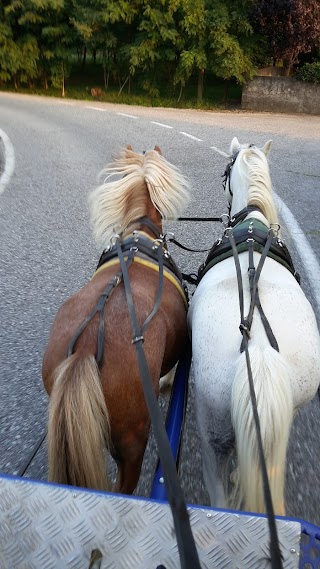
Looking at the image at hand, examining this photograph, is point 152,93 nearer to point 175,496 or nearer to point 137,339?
point 137,339

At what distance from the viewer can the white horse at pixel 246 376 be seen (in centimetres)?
202

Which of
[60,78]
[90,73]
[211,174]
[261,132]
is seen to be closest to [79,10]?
[60,78]

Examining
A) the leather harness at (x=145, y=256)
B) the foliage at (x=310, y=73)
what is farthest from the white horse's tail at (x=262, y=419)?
the foliage at (x=310, y=73)

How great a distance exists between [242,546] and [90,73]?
92.4ft

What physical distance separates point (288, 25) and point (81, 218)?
14743 mm

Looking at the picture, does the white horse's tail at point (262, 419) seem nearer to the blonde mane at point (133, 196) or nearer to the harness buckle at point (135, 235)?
the harness buckle at point (135, 235)

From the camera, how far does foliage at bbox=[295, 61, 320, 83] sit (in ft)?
62.7

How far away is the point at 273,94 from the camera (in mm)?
19750

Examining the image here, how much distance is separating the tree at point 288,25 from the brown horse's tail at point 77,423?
62.1 ft

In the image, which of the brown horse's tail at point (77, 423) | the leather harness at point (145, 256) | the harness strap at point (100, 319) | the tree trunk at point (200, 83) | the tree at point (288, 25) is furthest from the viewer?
the tree trunk at point (200, 83)

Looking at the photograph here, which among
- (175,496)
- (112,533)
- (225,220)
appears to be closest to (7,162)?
(225,220)

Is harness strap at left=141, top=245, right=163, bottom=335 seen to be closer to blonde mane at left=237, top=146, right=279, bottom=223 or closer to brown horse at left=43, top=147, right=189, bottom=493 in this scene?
brown horse at left=43, top=147, right=189, bottom=493

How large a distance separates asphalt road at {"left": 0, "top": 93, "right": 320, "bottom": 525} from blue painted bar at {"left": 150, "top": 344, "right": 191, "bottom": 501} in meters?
0.64

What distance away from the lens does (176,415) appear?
8.05 feet
